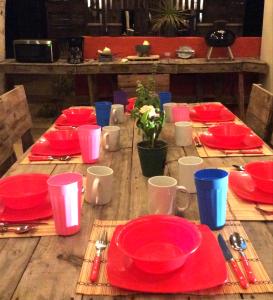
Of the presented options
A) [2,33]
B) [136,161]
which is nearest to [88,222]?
[136,161]

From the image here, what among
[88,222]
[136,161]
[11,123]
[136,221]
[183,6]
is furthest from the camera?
[183,6]

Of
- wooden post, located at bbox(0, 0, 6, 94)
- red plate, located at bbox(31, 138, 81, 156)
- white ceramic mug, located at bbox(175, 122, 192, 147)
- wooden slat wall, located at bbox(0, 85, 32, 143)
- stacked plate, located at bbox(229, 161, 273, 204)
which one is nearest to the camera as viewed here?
stacked plate, located at bbox(229, 161, 273, 204)

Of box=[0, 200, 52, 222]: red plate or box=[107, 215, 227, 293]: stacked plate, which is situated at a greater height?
box=[107, 215, 227, 293]: stacked plate

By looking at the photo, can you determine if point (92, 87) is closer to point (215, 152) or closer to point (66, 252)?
point (215, 152)

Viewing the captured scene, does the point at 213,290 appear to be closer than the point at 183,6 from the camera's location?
Yes

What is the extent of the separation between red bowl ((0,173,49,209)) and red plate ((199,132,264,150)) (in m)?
0.76

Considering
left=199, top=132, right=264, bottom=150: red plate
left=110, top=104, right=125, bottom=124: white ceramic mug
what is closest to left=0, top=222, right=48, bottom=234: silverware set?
left=199, top=132, right=264, bottom=150: red plate

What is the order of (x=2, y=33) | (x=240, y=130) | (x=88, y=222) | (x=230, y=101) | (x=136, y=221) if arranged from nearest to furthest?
(x=136, y=221), (x=88, y=222), (x=240, y=130), (x=2, y=33), (x=230, y=101)

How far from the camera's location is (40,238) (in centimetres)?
102

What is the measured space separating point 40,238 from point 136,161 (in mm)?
655

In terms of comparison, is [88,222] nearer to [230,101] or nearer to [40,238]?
[40,238]

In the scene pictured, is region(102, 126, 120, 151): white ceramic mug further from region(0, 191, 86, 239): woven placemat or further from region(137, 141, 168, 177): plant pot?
region(0, 191, 86, 239): woven placemat

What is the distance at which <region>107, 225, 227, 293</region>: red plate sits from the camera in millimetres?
794

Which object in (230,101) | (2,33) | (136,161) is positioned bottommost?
(230,101)
